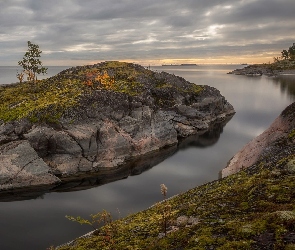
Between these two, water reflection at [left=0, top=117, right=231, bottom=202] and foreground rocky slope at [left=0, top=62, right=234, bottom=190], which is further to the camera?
foreground rocky slope at [left=0, top=62, right=234, bottom=190]

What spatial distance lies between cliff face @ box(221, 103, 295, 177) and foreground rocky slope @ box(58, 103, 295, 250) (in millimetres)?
5972

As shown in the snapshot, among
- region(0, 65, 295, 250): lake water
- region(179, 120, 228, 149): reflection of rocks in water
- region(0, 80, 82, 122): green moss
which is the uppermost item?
region(0, 80, 82, 122): green moss

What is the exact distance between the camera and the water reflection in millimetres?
45969

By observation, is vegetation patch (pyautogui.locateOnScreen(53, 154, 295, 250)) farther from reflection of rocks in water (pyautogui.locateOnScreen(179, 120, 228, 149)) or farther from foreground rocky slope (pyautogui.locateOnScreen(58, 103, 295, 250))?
reflection of rocks in water (pyautogui.locateOnScreen(179, 120, 228, 149))

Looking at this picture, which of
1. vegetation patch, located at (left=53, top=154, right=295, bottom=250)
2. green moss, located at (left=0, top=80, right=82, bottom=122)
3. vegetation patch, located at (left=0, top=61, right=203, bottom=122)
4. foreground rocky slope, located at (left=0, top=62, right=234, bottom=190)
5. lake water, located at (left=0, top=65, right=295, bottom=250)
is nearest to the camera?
vegetation patch, located at (left=53, top=154, right=295, bottom=250)

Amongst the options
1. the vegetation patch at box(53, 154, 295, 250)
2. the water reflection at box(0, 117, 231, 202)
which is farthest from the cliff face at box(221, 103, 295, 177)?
the water reflection at box(0, 117, 231, 202)

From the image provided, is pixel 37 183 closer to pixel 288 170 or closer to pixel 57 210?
pixel 57 210

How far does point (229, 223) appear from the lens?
1838 centimetres

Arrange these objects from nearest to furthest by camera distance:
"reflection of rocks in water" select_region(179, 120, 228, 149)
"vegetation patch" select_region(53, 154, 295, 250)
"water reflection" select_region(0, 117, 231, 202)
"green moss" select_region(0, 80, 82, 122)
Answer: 1. "vegetation patch" select_region(53, 154, 295, 250)
2. "water reflection" select_region(0, 117, 231, 202)
3. "green moss" select_region(0, 80, 82, 122)
4. "reflection of rocks in water" select_region(179, 120, 228, 149)

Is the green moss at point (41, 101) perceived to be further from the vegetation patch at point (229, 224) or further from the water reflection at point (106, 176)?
the vegetation patch at point (229, 224)

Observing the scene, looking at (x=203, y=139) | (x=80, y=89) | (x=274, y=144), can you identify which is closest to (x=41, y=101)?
(x=80, y=89)

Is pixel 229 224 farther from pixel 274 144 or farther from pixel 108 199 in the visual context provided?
pixel 108 199

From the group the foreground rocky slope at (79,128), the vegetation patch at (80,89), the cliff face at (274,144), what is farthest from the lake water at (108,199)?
the vegetation patch at (80,89)

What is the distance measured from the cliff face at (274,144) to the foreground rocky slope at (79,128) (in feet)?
80.1
